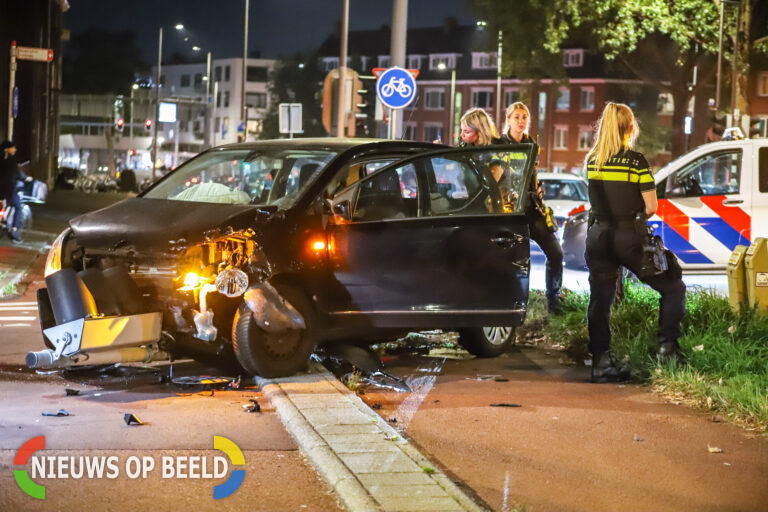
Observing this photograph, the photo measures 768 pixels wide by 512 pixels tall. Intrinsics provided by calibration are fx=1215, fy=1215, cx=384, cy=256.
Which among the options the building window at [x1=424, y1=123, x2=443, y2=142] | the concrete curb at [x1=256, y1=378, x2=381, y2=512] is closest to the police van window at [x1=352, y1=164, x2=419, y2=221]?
the concrete curb at [x1=256, y1=378, x2=381, y2=512]

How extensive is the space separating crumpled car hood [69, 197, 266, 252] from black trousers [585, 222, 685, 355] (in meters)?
2.37

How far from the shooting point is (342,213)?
8.01 metres

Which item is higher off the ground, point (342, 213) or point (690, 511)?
point (342, 213)

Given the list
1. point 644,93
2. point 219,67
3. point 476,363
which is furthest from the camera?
point 219,67

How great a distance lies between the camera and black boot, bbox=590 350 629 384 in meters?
8.33

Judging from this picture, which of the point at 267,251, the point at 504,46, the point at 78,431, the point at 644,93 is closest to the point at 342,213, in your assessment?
the point at 267,251

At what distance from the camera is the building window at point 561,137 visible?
84750 millimetres

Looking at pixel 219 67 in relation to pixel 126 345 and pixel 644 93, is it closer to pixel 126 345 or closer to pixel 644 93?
pixel 644 93

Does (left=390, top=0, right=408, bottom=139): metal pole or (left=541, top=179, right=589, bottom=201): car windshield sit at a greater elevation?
(left=390, top=0, right=408, bottom=139): metal pole

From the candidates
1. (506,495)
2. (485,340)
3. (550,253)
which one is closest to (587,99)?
(550,253)

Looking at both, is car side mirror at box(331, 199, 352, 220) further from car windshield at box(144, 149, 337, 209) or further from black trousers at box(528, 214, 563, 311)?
black trousers at box(528, 214, 563, 311)

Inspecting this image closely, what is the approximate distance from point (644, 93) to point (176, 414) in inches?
3037

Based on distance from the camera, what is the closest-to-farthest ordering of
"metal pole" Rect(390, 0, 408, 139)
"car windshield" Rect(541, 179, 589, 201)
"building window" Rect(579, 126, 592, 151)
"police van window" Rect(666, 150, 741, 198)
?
1. "police van window" Rect(666, 150, 741, 198)
2. "metal pole" Rect(390, 0, 408, 139)
3. "car windshield" Rect(541, 179, 589, 201)
4. "building window" Rect(579, 126, 592, 151)

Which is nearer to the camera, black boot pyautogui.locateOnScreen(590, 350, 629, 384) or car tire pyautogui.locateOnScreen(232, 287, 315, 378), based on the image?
car tire pyautogui.locateOnScreen(232, 287, 315, 378)
